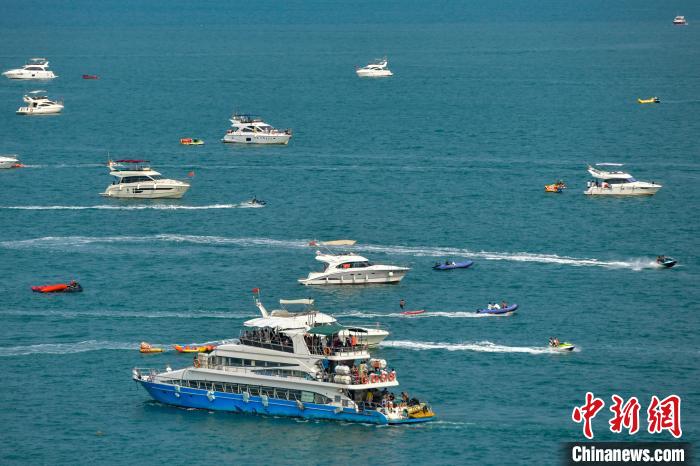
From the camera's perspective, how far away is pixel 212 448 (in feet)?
356

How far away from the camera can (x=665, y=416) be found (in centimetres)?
11294

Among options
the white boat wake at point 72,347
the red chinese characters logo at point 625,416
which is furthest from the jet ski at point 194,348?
the red chinese characters logo at point 625,416

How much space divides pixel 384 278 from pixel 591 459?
5997cm

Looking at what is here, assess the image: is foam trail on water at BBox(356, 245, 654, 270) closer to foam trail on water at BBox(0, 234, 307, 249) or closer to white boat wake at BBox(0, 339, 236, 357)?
foam trail on water at BBox(0, 234, 307, 249)

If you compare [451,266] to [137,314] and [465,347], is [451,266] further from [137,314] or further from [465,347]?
[137,314]

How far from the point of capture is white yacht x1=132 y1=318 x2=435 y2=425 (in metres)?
112

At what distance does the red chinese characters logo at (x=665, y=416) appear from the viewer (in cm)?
11106

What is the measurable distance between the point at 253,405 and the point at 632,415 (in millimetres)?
27893

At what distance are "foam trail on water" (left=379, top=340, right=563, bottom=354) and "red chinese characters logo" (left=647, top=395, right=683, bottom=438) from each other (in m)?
16.2

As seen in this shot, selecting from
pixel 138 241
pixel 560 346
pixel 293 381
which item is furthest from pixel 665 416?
pixel 138 241

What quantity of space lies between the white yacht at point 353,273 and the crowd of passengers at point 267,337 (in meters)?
38.8

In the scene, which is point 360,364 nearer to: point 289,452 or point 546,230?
point 289,452

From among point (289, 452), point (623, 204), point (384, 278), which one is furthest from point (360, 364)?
point (623, 204)

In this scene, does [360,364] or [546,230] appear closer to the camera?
[360,364]
